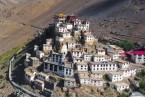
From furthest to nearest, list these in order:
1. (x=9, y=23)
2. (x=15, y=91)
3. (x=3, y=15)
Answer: (x=3, y=15)
(x=9, y=23)
(x=15, y=91)

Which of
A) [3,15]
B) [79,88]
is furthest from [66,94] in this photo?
[3,15]

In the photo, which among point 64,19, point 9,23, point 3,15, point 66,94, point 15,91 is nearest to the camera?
point 66,94

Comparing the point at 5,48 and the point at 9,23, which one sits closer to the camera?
the point at 5,48

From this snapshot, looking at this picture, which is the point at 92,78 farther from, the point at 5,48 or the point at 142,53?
the point at 5,48

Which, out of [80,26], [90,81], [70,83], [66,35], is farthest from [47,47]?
[90,81]

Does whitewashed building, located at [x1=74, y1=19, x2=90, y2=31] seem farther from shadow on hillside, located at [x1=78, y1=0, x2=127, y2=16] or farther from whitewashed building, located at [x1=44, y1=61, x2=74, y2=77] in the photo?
shadow on hillside, located at [x1=78, y1=0, x2=127, y2=16]

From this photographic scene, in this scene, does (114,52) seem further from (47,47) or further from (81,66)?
(47,47)

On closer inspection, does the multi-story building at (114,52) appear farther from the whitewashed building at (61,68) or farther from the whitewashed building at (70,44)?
the whitewashed building at (61,68)
